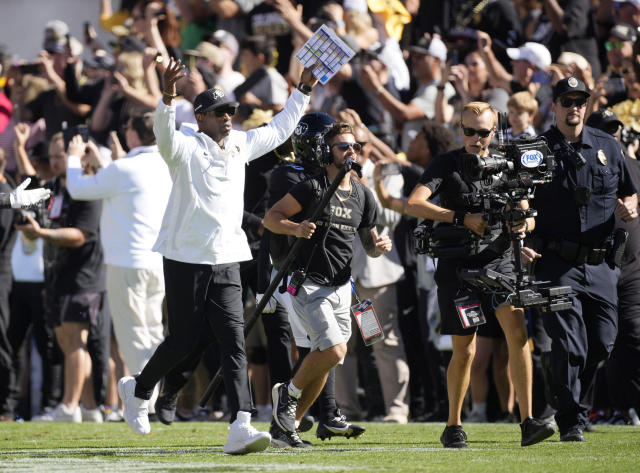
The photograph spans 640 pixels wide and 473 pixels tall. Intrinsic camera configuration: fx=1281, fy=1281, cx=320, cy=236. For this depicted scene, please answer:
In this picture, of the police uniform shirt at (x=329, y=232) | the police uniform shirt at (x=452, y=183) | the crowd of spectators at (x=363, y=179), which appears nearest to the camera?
the police uniform shirt at (x=329, y=232)

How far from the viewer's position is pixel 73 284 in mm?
12367

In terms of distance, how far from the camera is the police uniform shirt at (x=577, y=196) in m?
8.95

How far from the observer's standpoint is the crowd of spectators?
1138 cm

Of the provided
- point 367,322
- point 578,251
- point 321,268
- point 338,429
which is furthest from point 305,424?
point 578,251

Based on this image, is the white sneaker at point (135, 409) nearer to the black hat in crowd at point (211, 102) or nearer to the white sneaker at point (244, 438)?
the white sneaker at point (244, 438)

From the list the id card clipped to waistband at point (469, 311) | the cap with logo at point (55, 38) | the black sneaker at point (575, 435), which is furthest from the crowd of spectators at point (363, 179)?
the id card clipped to waistband at point (469, 311)

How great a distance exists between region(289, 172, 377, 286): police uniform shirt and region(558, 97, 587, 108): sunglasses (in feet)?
5.38

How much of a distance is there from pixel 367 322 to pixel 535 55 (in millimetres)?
4765

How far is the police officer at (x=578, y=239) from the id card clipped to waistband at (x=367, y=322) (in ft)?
3.73

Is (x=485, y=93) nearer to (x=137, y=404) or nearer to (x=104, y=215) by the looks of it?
(x=104, y=215)

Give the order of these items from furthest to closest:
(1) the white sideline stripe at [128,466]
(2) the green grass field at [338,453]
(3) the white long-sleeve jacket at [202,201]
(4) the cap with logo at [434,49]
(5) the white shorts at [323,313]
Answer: (4) the cap with logo at [434,49] → (5) the white shorts at [323,313] → (3) the white long-sleeve jacket at [202,201] → (2) the green grass field at [338,453] → (1) the white sideline stripe at [128,466]

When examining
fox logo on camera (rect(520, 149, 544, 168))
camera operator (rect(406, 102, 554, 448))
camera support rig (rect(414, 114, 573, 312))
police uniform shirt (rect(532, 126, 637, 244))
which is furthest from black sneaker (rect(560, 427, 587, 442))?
fox logo on camera (rect(520, 149, 544, 168))

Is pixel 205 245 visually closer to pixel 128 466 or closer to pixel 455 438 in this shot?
pixel 128 466

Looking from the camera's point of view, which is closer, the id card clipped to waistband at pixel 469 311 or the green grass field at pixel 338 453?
the green grass field at pixel 338 453
